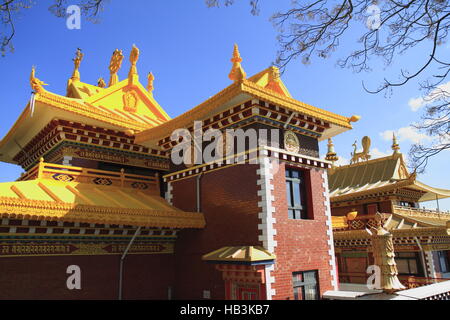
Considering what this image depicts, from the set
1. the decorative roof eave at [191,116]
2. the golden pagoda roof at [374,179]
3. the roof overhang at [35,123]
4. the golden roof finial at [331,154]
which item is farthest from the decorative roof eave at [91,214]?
the golden pagoda roof at [374,179]

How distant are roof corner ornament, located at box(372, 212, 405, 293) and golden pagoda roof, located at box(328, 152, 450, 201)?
1198cm

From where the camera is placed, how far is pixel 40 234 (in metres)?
9.65

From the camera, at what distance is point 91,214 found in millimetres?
9617

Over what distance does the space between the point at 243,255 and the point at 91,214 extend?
171 inches

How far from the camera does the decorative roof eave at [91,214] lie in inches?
333

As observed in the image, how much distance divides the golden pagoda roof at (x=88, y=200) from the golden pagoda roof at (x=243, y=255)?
207 centimetres

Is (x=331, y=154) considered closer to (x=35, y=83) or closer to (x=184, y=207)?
(x=184, y=207)

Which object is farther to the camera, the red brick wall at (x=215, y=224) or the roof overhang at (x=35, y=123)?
the roof overhang at (x=35, y=123)

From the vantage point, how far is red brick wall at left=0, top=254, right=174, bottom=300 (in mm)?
9273

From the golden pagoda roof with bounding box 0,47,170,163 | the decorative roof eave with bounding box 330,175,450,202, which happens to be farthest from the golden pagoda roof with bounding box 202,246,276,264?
the decorative roof eave with bounding box 330,175,450,202

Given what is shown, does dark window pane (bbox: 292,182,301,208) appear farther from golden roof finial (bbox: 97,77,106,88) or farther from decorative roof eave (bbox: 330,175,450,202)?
golden roof finial (bbox: 97,77,106,88)

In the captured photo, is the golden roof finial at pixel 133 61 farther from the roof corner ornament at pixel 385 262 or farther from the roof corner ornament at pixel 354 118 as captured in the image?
the roof corner ornament at pixel 385 262
